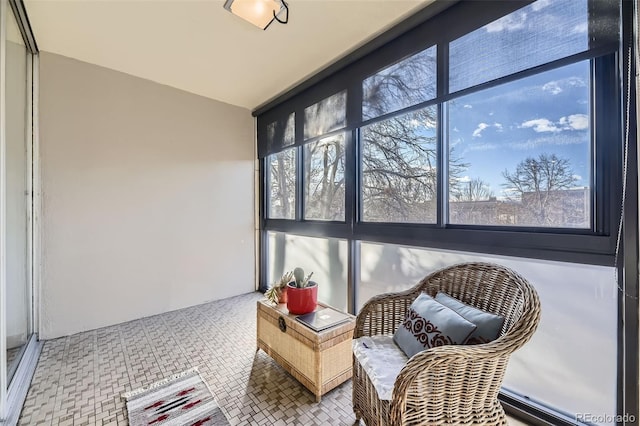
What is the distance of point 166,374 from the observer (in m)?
1.92

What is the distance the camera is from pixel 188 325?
270cm

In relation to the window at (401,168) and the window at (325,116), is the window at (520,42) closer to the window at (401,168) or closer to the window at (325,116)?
the window at (401,168)

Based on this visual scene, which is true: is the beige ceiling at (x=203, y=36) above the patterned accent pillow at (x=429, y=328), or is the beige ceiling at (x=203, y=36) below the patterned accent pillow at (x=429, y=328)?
above

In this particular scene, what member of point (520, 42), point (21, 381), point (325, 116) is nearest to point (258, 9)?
point (325, 116)

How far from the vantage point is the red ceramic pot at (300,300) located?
6.18 feet

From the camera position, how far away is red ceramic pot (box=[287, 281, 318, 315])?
6.18 ft

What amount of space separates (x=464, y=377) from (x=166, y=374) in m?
1.93

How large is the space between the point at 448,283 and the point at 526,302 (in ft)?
1.38

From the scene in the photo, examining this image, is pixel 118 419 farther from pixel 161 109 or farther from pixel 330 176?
pixel 161 109

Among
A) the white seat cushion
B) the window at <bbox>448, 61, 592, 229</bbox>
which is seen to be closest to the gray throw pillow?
the white seat cushion

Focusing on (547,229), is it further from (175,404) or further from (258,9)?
(175,404)

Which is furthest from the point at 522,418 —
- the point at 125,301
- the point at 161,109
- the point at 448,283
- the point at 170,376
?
the point at 161,109

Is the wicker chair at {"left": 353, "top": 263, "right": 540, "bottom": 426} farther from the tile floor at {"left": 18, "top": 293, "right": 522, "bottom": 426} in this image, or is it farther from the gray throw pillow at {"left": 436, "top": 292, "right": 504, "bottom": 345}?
the tile floor at {"left": 18, "top": 293, "right": 522, "bottom": 426}

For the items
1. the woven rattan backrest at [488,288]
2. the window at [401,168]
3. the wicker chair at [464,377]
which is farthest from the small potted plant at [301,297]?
the window at [401,168]
